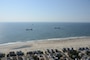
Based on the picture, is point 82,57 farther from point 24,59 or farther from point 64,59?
point 24,59

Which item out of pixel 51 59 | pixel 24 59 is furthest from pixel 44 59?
pixel 24 59

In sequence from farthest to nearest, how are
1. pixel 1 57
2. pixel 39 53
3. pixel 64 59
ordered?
pixel 39 53, pixel 1 57, pixel 64 59

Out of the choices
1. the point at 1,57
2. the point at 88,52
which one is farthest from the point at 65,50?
the point at 1,57

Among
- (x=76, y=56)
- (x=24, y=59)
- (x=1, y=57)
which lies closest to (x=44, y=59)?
(x=24, y=59)

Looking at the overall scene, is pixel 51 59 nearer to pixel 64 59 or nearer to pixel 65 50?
pixel 64 59

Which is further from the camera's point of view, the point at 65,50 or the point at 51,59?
the point at 65,50

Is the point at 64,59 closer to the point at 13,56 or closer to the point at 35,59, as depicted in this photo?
the point at 35,59

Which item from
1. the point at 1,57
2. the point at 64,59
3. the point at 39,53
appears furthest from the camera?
the point at 39,53

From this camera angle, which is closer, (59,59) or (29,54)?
(59,59)
